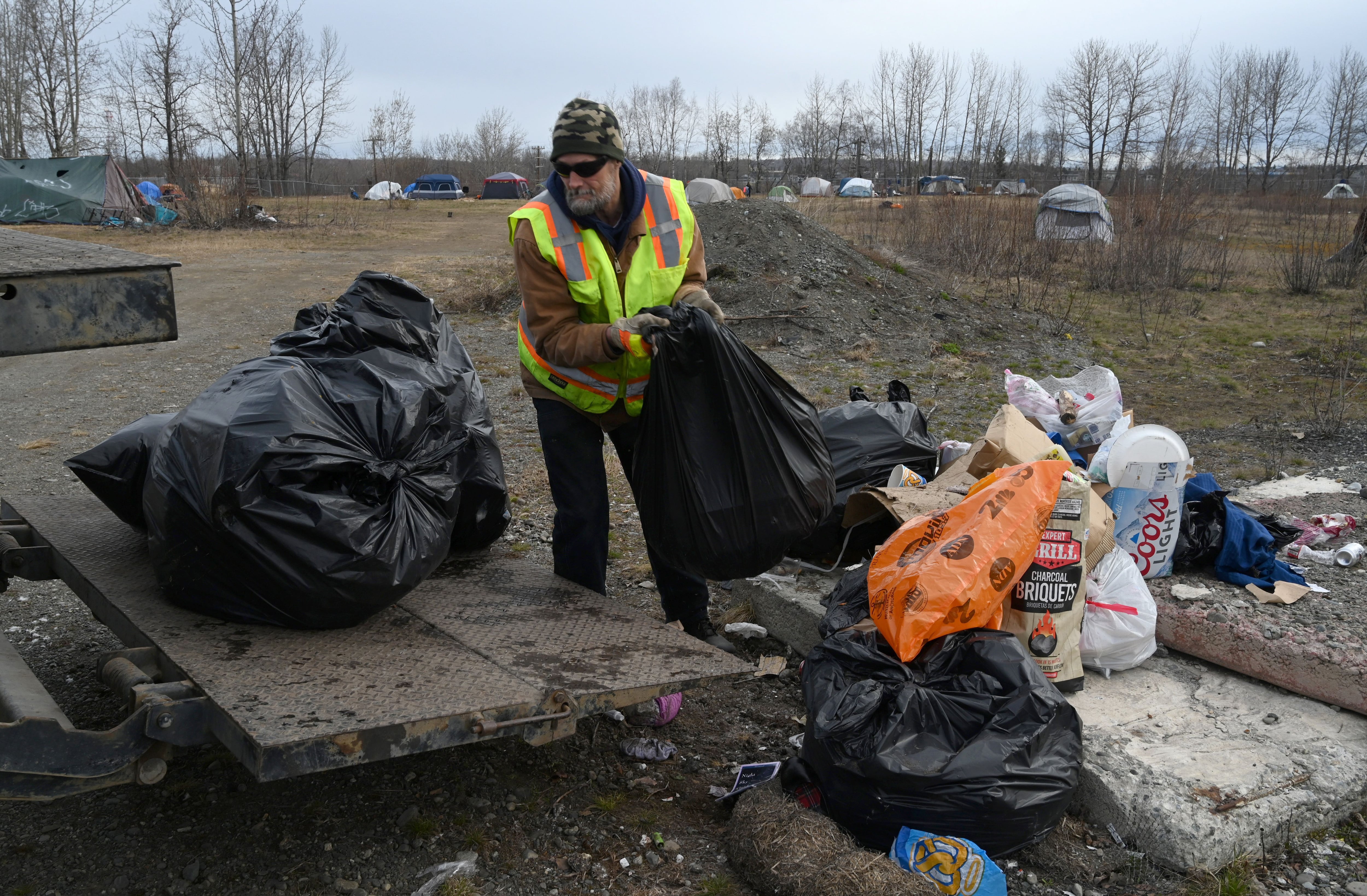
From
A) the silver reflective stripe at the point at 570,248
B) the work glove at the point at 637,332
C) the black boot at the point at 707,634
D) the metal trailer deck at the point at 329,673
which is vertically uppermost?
the silver reflective stripe at the point at 570,248

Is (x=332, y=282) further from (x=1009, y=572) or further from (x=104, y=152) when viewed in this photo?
(x=104, y=152)

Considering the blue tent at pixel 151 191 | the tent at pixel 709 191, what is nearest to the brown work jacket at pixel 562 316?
the tent at pixel 709 191

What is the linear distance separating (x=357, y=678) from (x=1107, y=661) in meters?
2.03

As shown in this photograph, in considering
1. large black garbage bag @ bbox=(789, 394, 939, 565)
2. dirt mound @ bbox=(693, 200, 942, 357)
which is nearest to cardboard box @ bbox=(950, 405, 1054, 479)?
large black garbage bag @ bbox=(789, 394, 939, 565)

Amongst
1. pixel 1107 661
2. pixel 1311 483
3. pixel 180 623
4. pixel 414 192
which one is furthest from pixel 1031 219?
pixel 414 192

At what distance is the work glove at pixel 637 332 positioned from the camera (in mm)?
2475

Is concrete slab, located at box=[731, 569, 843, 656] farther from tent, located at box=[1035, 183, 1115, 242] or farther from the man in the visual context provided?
tent, located at box=[1035, 183, 1115, 242]

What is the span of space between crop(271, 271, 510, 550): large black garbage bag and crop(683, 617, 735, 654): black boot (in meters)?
0.67

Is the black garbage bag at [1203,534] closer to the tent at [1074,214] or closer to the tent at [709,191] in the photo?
the tent at [1074,214]

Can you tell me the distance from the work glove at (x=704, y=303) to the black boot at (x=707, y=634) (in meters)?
0.98

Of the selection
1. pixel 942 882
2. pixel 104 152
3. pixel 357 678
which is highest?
pixel 104 152

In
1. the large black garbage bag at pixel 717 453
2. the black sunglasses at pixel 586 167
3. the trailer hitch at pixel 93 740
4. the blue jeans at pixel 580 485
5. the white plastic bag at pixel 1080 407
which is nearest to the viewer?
the trailer hitch at pixel 93 740

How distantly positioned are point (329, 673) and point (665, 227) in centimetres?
150

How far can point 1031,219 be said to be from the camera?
1783cm
